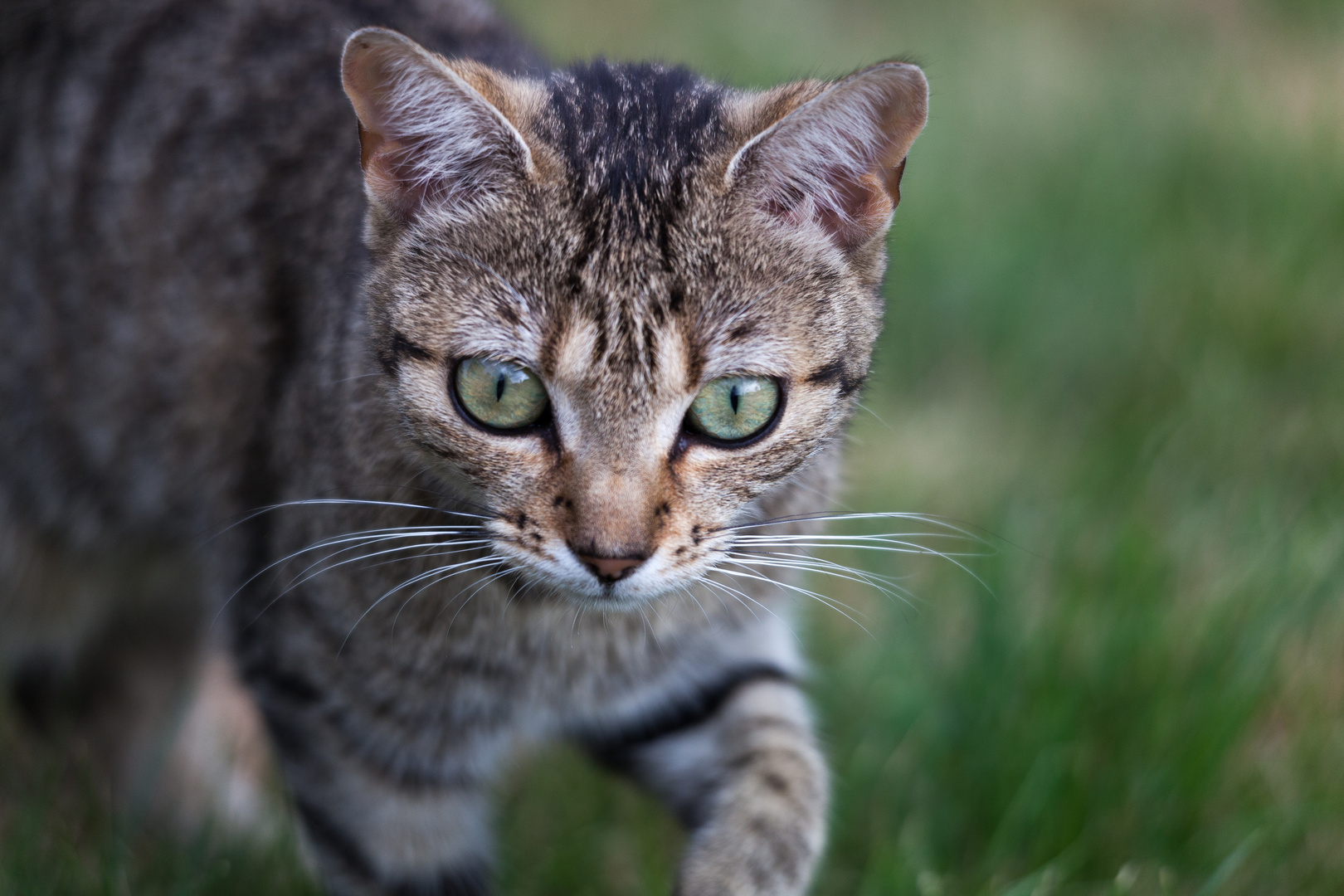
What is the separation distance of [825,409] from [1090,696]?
3.24ft

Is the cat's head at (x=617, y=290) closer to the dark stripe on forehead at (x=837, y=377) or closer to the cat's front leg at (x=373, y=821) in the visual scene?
the dark stripe on forehead at (x=837, y=377)

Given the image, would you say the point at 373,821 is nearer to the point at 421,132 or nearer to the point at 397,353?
the point at 397,353

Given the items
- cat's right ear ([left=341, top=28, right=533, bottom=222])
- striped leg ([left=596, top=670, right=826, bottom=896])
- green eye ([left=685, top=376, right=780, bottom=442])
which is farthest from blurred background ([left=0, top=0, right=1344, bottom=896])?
cat's right ear ([left=341, top=28, right=533, bottom=222])

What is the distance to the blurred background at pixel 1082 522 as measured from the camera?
2.12m

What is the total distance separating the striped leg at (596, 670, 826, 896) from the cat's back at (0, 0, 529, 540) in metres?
0.84

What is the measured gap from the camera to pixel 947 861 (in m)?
2.15

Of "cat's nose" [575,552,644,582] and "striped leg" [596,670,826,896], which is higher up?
"cat's nose" [575,552,644,582]

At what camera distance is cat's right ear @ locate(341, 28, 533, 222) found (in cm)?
151

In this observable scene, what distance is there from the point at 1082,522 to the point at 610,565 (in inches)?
63.5

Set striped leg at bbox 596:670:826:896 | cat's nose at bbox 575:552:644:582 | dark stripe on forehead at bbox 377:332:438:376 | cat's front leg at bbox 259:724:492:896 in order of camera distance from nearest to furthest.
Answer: cat's nose at bbox 575:552:644:582
dark stripe on forehead at bbox 377:332:438:376
striped leg at bbox 596:670:826:896
cat's front leg at bbox 259:724:492:896

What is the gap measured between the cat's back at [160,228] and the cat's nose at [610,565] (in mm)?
874

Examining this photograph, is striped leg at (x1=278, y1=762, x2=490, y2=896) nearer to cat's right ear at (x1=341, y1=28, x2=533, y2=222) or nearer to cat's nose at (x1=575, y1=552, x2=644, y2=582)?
cat's nose at (x1=575, y1=552, x2=644, y2=582)

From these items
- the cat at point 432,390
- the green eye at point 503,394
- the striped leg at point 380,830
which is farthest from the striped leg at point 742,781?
the green eye at point 503,394

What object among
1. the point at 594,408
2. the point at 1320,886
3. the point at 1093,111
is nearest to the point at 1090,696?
the point at 1320,886
